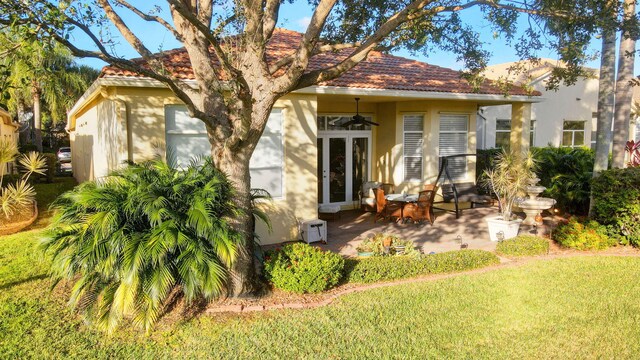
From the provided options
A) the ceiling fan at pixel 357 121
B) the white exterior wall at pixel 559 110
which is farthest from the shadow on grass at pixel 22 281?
the white exterior wall at pixel 559 110

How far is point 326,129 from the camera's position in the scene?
1369cm

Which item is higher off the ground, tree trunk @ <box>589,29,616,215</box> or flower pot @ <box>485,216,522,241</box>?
tree trunk @ <box>589,29,616,215</box>

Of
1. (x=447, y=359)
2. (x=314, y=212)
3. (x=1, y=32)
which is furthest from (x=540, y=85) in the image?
(x=1, y=32)

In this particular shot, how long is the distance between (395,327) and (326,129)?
8643 mm

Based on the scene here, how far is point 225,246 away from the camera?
6.09 metres

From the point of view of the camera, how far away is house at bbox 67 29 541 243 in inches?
351

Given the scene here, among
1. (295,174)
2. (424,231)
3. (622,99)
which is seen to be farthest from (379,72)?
(622,99)

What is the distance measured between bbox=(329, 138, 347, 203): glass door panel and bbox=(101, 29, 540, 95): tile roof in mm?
2381

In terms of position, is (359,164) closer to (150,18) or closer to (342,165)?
(342,165)

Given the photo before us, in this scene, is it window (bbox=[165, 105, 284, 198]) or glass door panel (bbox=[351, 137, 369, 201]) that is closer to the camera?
window (bbox=[165, 105, 284, 198])

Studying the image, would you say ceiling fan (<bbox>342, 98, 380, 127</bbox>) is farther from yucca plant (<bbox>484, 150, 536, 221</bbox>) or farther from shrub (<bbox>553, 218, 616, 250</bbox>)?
shrub (<bbox>553, 218, 616, 250</bbox>)

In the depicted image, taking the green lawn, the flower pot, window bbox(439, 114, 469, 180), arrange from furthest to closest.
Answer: window bbox(439, 114, 469, 180)
the flower pot
the green lawn

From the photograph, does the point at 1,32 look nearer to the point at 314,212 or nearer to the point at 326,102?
the point at 314,212

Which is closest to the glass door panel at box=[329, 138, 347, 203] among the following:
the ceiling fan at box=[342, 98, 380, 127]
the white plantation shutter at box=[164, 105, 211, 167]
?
the ceiling fan at box=[342, 98, 380, 127]
